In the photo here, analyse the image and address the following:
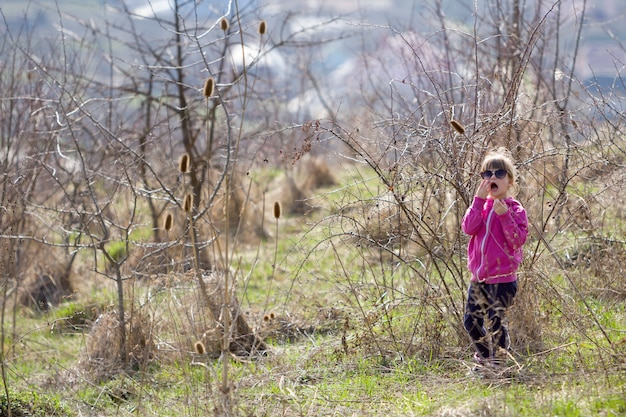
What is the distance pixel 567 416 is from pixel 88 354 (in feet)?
13.8

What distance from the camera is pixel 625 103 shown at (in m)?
6.64

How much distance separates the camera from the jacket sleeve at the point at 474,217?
5.26 m

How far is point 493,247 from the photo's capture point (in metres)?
5.29

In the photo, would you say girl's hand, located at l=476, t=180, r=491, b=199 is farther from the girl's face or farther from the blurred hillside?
the blurred hillside

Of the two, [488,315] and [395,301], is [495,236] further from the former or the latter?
[395,301]

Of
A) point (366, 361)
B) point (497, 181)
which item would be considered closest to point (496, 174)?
point (497, 181)

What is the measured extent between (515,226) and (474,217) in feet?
0.77

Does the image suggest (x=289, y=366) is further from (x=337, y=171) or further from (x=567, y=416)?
(x=337, y=171)

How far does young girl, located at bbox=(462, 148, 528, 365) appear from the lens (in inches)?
204

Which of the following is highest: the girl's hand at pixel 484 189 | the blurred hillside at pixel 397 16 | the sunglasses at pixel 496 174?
the blurred hillside at pixel 397 16

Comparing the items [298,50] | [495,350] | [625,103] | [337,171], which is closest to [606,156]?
[625,103]

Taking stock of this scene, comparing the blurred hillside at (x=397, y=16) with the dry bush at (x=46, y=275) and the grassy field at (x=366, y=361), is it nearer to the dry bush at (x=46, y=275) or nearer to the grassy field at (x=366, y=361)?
the dry bush at (x=46, y=275)

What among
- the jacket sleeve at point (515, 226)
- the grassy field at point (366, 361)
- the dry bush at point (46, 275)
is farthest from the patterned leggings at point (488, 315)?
the dry bush at point (46, 275)

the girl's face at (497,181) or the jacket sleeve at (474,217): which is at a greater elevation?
the girl's face at (497,181)
